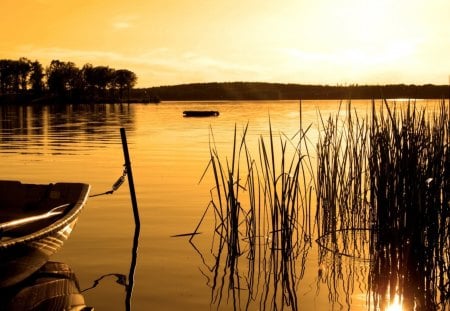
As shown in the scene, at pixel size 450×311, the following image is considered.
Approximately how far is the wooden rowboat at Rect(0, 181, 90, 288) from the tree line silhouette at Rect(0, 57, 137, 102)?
Answer: 145774mm

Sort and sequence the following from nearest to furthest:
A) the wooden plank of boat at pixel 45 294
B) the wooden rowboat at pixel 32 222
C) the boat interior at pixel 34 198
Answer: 1. the wooden rowboat at pixel 32 222
2. the wooden plank of boat at pixel 45 294
3. the boat interior at pixel 34 198

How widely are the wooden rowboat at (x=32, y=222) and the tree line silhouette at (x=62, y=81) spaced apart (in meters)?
146

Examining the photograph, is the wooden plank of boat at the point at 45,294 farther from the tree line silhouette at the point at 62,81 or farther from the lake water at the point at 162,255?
the tree line silhouette at the point at 62,81

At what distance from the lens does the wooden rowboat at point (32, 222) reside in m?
7.70

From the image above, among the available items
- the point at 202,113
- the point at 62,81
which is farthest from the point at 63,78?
the point at 202,113

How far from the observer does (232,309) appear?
8.30 meters

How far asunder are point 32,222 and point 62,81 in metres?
158

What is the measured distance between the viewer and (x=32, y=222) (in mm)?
9242

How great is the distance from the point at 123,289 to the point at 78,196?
2.02 m

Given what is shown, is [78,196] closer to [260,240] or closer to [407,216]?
[260,240]

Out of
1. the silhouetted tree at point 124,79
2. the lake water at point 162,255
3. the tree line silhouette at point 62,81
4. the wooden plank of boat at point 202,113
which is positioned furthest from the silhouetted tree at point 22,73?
the lake water at point 162,255

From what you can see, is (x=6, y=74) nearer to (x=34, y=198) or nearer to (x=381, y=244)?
(x=34, y=198)

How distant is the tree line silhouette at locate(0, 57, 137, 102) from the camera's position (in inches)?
6230

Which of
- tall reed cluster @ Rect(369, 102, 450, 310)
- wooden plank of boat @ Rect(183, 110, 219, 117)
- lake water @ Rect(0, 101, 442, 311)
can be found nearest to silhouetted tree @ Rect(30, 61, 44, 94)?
wooden plank of boat @ Rect(183, 110, 219, 117)
